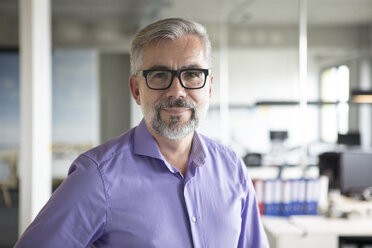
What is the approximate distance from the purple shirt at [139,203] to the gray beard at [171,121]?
0.05m

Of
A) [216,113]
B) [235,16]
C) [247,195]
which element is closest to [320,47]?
[235,16]

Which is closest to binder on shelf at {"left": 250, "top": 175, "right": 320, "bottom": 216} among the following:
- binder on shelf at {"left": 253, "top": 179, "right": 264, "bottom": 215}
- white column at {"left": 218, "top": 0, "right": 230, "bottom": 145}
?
binder on shelf at {"left": 253, "top": 179, "right": 264, "bottom": 215}

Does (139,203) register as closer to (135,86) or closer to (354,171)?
(135,86)

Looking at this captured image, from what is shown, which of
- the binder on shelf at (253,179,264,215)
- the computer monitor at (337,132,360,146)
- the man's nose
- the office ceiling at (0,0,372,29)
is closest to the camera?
the man's nose

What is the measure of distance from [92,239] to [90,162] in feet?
0.72

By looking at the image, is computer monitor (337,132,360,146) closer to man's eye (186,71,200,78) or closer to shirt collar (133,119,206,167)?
shirt collar (133,119,206,167)

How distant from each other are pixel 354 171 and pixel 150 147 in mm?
4055

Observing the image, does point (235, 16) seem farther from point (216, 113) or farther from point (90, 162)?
point (90, 162)

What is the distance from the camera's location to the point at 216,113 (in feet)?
39.9

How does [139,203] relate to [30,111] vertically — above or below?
below

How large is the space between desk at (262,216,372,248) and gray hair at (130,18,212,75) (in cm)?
230

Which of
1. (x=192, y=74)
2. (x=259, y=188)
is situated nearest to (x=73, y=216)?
(x=192, y=74)

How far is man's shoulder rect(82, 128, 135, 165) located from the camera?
139cm

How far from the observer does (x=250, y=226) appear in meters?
1.62
